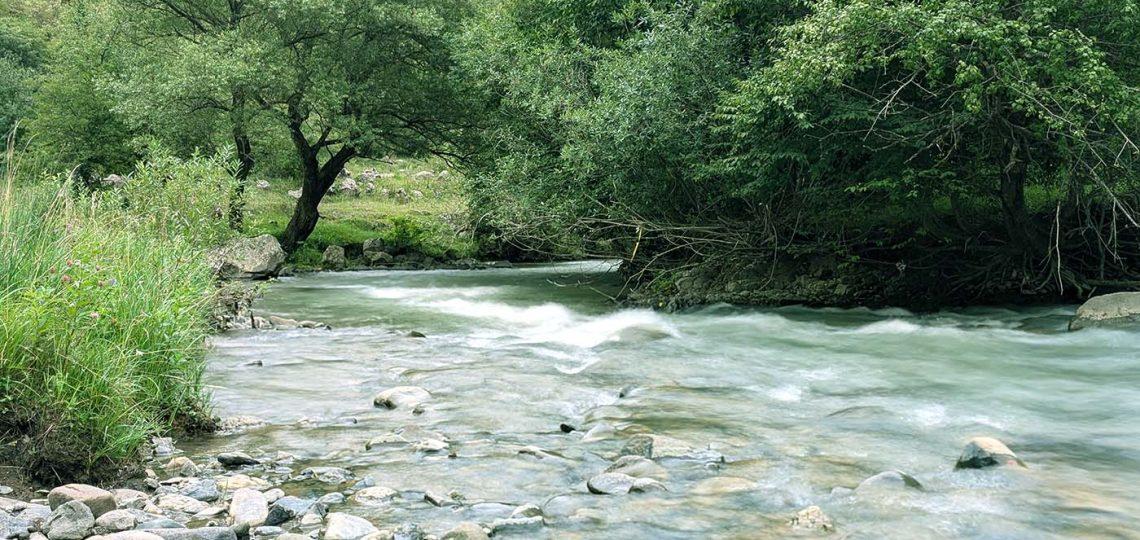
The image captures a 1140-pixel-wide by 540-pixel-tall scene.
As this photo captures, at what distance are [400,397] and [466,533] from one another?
4.34 metres

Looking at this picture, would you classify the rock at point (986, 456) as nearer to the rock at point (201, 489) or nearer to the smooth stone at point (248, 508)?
the smooth stone at point (248, 508)

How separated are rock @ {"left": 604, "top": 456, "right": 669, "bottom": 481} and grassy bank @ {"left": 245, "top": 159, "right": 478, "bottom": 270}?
1952 cm

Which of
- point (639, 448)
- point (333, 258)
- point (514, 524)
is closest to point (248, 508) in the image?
point (514, 524)

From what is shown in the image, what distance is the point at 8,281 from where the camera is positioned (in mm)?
6676

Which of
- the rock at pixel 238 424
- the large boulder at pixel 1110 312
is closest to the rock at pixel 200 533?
the rock at pixel 238 424

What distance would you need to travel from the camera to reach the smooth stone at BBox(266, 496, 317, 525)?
5.45m

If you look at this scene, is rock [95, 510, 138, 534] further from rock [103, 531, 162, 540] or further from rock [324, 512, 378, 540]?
rock [324, 512, 378, 540]

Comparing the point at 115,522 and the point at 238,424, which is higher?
the point at 115,522

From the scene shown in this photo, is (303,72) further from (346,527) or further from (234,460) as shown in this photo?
(346,527)

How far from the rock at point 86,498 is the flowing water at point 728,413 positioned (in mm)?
1407

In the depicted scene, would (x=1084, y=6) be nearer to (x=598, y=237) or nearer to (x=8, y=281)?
(x=598, y=237)

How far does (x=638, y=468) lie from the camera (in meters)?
6.79

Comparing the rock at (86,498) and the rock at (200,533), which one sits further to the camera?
the rock at (86,498)

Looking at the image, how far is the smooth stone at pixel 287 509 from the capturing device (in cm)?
545
